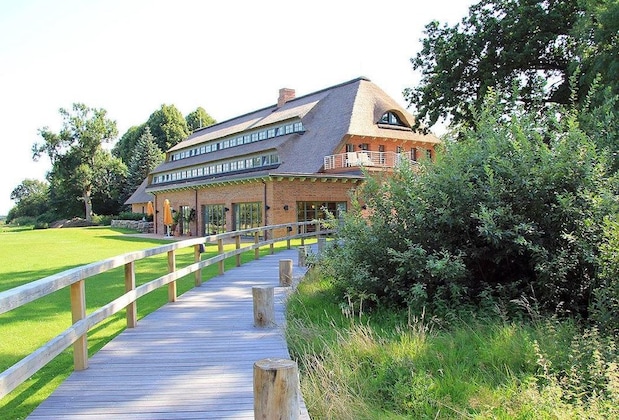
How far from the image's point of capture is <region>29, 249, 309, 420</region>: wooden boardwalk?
3760mm

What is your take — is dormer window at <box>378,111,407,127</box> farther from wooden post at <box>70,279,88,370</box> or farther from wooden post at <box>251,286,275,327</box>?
wooden post at <box>70,279,88,370</box>

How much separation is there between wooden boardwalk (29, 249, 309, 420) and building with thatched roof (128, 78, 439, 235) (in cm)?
1811

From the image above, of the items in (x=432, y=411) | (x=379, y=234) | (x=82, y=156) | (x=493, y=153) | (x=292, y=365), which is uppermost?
(x=82, y=156)

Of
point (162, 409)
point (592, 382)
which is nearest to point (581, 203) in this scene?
point (592, 382)

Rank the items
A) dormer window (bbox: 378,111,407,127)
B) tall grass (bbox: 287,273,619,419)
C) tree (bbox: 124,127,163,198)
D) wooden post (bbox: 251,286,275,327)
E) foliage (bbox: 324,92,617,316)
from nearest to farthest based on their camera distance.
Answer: tall grass (bbox: 287,273,619,419) → wooden post (bbox: 251,286,275,327) → foliage (bbox: 324,92,617,316) → dormer window (bbox: 378,111,407,127) → tree (bbox: 124,127,163,198)

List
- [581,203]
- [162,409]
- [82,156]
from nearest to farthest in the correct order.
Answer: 1. [162,409]
2. [581,203]
3. [82,156]

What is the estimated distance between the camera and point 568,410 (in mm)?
3803

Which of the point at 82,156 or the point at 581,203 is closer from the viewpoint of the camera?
the point at 581,203

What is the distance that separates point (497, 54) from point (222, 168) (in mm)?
23245

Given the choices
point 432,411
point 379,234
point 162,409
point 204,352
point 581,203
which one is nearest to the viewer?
point 162,409

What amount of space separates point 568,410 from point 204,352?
3395 millimetres

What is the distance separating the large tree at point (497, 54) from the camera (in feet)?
60.1

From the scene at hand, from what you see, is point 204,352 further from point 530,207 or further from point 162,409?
point 530,207

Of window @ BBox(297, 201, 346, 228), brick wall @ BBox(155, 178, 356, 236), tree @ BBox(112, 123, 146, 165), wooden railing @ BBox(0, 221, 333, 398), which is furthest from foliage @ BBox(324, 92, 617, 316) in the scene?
tree @ BBox(112, 123, 146, 165)
